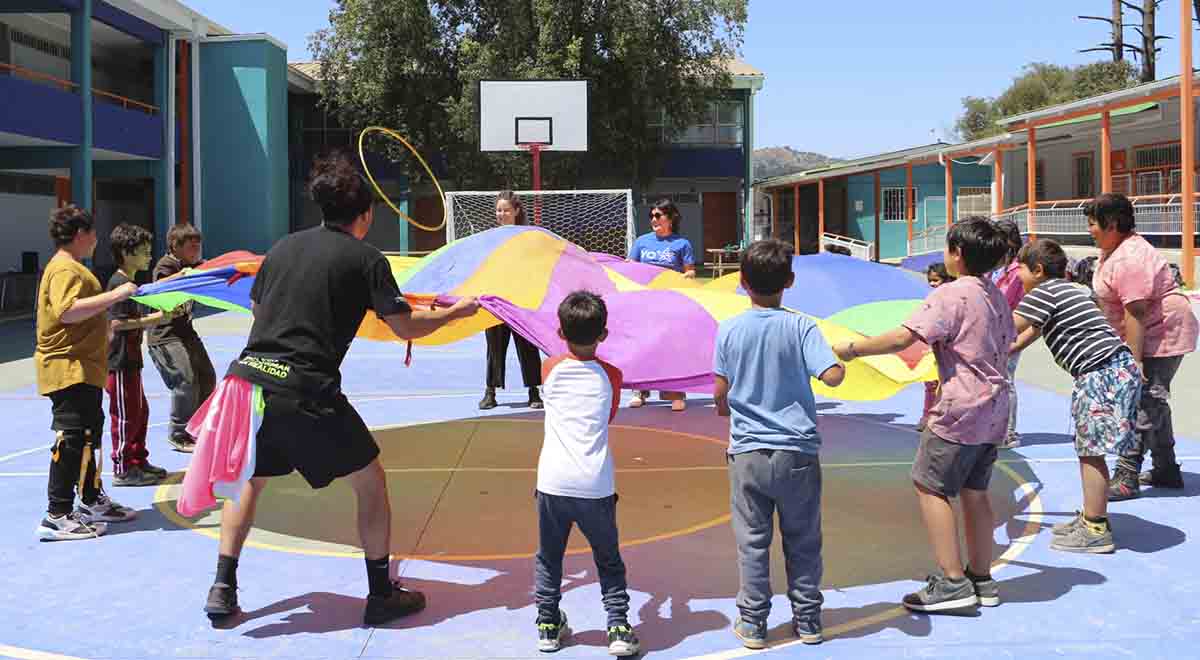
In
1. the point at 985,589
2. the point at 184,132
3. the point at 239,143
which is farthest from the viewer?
the point at 239,143

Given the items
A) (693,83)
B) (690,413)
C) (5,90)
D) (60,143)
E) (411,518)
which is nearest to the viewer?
(411,518)

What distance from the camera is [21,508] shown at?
5.95m

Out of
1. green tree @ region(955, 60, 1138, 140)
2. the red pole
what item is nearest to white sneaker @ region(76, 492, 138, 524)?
the red pole

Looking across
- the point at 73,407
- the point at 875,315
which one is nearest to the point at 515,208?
the point at 875,315

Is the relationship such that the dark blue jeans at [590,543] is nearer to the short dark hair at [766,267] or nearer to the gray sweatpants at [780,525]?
the gray sweatpants at [780,525]

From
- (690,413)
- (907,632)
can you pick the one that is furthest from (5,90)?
(907,632)

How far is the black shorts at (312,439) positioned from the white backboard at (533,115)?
14.9m

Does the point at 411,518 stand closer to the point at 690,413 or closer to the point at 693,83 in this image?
the point at 690,413

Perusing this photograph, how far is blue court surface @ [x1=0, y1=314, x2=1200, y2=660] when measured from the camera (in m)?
3.96

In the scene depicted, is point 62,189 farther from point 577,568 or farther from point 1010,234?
point 1010,234

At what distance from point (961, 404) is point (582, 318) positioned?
147cm

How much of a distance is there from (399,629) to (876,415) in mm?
5715

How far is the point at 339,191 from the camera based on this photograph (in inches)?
159

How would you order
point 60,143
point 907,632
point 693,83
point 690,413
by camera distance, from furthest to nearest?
point 693,83 → point 60,143 → point 690,413 → point 907,632
